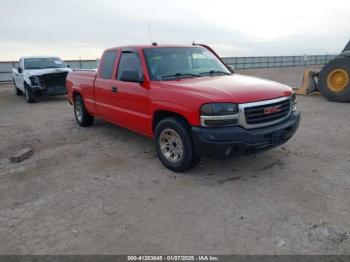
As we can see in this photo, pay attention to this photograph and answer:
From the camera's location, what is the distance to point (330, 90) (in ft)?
35.2

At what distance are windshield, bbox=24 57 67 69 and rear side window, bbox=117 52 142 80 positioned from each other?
28.1 feet

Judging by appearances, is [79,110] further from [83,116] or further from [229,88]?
[229,88]

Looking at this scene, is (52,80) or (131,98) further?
(52,80)

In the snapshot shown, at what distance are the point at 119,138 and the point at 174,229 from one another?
367cm

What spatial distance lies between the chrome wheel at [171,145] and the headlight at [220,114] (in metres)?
0.64

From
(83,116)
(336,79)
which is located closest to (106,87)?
(83,116)

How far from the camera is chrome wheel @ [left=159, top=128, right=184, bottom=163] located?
455 centimetres

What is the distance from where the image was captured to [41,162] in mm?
5379

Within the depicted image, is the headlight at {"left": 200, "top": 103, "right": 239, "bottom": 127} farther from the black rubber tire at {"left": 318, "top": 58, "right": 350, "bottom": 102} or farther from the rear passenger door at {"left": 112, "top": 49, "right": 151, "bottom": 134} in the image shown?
the black rubber tire at {"left": 318, "top": 58, "right": 350, "bottom": 102}

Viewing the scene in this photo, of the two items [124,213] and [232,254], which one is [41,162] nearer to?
[124,213]

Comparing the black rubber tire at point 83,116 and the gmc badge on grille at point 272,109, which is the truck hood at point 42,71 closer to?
the black rubber tire at point 83,116

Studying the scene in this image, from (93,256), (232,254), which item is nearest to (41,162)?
(93,256)

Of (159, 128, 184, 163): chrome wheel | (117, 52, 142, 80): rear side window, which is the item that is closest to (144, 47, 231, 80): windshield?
(117, 52, 142, 80): rear side window

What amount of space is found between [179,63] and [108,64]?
1.66 m
